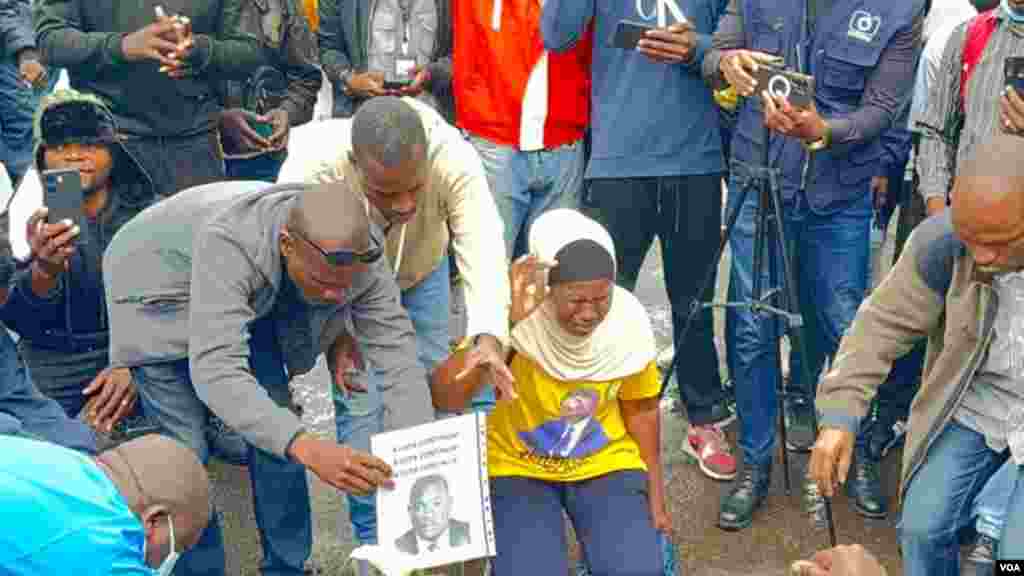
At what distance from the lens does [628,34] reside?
17.6 ft

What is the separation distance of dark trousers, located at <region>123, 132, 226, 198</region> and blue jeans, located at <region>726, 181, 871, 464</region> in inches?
86.3

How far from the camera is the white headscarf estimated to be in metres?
4.59

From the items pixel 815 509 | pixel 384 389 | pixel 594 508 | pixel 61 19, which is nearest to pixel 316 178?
pixel 384 389

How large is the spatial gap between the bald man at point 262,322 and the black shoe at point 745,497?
160 cm

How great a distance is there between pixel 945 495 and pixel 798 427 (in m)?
1.84

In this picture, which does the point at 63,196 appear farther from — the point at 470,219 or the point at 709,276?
the point at 709,276

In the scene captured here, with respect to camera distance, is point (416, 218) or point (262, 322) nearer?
point (262, 322)

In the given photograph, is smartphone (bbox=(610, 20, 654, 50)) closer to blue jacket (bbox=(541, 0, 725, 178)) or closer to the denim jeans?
blue jacket (bbox=(541, 0, 725, 178))

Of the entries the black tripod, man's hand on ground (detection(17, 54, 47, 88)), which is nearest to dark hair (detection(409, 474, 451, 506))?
the black tripod

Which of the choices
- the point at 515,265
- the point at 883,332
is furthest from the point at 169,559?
the point at 883,332

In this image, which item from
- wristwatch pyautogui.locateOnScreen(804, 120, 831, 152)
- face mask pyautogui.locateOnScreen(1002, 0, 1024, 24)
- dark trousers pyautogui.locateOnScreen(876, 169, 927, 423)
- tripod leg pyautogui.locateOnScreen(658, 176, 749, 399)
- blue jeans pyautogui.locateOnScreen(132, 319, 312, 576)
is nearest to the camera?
blue jeans pyautogui.locateOnScreen(132, 319, 312, 576)

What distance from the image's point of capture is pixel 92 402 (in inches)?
181

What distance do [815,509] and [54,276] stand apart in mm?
2905

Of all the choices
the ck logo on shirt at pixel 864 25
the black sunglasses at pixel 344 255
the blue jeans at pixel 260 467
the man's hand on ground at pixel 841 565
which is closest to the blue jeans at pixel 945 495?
the man's hand on ground at pixel 841 565
